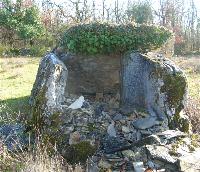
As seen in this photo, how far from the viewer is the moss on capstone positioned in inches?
279

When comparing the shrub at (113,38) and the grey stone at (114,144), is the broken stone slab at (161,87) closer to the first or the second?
the shrub at (113,38)

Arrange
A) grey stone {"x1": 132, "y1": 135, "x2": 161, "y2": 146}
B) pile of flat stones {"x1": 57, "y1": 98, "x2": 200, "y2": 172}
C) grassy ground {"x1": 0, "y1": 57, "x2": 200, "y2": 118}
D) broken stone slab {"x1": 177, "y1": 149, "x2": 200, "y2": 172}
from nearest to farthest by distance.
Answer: broken stone slab {"x1": 177, "y1": 149, "x2": 200, "y2": 172}, pile of flat stones {"x1": 57, "y1": 98, "x2": 200, "y2": 172}, grey stone {"x1": 132, "y1": 135, "x2": 161, "y2": 146}, grassy ground {"x1": 0, "y1": 57, "x2": 200, "y2": 118}

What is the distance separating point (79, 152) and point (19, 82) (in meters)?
7.98

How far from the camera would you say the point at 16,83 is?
1434 centimetres

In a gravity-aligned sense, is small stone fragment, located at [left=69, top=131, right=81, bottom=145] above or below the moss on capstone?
above

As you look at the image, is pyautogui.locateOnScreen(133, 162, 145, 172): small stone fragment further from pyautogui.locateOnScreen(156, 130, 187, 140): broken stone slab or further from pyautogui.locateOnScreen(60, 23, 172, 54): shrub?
pyautogui.locateOnScreen(60, 23, 172, 54): shrub

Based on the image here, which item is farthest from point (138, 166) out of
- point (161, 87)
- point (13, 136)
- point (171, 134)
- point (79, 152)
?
point (13, 136)

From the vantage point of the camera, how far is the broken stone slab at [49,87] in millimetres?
7871

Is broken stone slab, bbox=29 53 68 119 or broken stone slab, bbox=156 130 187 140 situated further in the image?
broken stone slab, bbox=29 53 68 119

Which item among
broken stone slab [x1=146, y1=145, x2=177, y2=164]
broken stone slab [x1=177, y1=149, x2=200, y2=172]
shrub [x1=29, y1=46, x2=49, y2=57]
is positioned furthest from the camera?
shrub [x1=29, y1=46, x2=49, y2=57]

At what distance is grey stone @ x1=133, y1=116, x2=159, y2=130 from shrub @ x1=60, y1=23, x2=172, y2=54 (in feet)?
5.78

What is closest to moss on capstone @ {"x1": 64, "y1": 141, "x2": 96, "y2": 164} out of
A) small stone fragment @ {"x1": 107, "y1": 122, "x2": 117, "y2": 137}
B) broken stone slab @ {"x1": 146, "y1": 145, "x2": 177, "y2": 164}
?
small stone fragment @ {"x1": 107, "y1": 122, "x2": 117, "y2": 137}

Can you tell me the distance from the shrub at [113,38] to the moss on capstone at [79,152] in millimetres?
2759

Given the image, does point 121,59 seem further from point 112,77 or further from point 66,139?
point 66,139
